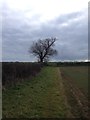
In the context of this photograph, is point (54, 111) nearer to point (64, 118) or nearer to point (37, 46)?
point (64, 118)

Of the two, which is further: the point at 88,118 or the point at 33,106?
the point at 33,106

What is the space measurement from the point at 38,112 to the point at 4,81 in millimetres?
8239

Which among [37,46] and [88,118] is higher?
[37,46]

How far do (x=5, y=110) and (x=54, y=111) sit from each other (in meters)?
1.85

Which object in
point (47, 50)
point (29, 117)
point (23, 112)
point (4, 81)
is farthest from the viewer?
point (47, 50)

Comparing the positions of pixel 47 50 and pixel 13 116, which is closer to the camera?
pixel 13 116

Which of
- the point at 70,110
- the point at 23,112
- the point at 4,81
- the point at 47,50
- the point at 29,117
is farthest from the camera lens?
the point at 47,50

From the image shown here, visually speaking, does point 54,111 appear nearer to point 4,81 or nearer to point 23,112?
point 23,112

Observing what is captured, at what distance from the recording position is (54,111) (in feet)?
38.9

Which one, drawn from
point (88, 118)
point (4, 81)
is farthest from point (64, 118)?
point (4, 81)

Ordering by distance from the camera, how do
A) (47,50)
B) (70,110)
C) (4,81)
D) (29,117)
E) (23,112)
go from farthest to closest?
(47,50) < (4,81) < (70,110) < (23,112) < (29,117)

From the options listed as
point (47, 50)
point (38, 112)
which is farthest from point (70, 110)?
point (47, 50)

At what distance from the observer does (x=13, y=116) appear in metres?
10.6

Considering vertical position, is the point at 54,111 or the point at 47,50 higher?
the point at 47,50
